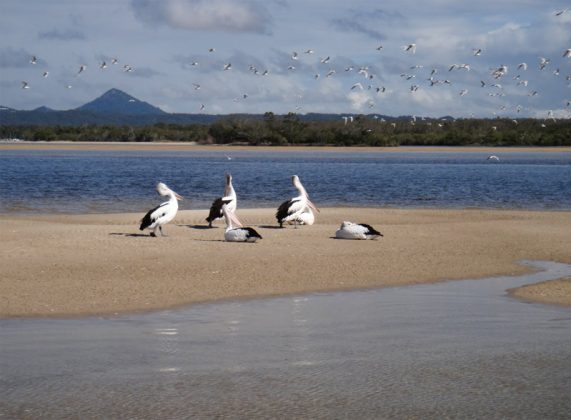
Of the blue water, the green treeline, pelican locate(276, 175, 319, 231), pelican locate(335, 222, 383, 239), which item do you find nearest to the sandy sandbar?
pelican locate(335, 222, 383, 239)

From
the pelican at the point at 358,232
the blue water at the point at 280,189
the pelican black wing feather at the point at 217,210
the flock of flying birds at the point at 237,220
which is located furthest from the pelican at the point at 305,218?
the blue water at the point at 280,189

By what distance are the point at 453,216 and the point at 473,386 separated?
15906 millimetres

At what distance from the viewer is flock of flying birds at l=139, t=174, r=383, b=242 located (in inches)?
632

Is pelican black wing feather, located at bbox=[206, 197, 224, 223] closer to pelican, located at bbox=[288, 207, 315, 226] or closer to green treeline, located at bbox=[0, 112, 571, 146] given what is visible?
pelican, located at bbox=[288, 207, 315, 226]

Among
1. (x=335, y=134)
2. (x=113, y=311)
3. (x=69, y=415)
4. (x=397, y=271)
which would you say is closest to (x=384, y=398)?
(x=69, y=415)

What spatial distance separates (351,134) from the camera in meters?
98.1

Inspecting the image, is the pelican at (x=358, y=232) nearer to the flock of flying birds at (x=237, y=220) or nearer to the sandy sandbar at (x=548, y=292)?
the flock of flying birds at (x=237, y=220)

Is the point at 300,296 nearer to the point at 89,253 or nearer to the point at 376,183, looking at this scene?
the point at 89,253

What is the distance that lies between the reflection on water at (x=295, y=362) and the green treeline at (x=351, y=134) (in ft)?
284

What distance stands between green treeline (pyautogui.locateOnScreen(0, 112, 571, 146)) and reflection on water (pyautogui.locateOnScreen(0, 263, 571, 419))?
284 feet

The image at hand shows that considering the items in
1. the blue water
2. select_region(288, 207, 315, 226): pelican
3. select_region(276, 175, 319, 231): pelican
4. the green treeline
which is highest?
the green treeline

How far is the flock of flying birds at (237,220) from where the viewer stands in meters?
16.1

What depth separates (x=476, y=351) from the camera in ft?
27.9

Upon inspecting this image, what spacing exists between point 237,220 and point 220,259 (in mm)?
3447
